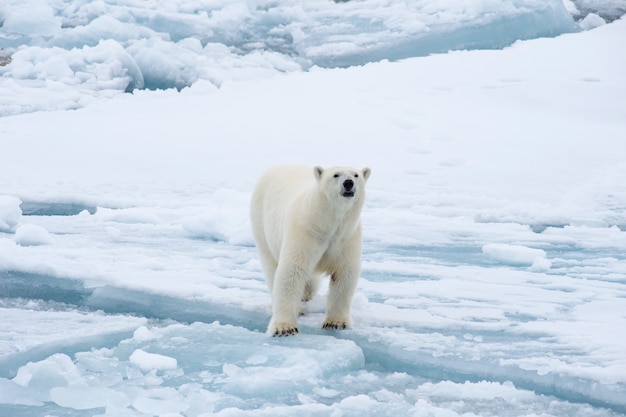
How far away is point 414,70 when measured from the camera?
34.1ft

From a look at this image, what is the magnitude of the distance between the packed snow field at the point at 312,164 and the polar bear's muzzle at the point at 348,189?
2.06 ft

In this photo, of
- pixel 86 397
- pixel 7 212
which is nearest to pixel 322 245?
pixel 86 397

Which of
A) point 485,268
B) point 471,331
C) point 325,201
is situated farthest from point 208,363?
point 485,268

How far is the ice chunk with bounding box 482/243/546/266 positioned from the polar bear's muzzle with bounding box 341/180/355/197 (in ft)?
6.00

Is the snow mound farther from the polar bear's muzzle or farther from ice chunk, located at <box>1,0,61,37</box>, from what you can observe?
the polar bear's muzzle

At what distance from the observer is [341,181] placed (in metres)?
3.49

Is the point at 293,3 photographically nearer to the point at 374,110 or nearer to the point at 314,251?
the point at 374,110

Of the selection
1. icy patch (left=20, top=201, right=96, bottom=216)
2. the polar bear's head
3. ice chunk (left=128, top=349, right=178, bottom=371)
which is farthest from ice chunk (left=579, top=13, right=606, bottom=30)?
ice chunk (left=128, top=349, right=178, bottom=371)

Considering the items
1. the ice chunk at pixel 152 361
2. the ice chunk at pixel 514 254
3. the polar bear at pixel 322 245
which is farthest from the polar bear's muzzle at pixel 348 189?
the ice chunk at pixel 514 254

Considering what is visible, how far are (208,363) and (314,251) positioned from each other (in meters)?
0.69

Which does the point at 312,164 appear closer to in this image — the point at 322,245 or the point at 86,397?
the point at 322,245

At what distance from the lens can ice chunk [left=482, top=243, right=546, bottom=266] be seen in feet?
16.4

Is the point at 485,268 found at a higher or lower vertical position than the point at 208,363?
higher

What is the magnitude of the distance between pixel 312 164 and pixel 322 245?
359 centimetres
